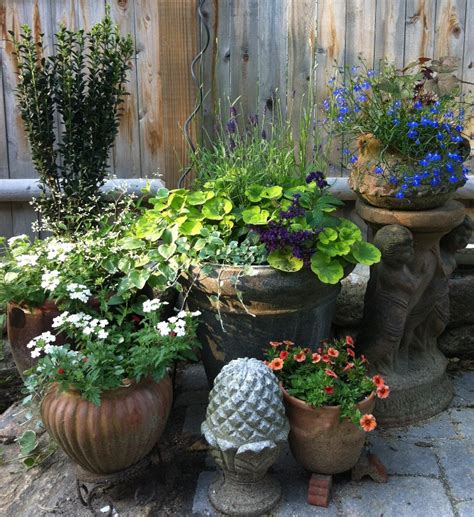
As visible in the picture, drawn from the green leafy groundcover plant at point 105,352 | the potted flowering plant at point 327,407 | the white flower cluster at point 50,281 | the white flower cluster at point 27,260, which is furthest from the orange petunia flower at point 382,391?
the white flower cluster at point 27,260

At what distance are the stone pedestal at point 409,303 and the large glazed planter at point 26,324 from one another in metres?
1.47

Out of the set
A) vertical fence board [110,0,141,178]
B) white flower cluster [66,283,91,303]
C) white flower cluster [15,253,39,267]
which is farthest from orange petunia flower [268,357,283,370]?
vertical fence board [110,0,141,178]

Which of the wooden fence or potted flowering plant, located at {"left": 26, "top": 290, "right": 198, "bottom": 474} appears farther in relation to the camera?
the wooden fence

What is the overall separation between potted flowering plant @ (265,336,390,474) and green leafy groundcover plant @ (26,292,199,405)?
424 mm

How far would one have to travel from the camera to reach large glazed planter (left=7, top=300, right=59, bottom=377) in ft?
10.5

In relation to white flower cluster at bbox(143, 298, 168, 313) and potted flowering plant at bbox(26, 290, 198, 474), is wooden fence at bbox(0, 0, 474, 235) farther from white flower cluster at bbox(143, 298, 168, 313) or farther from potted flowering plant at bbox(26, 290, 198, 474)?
potted flowering plant at bbox(26, 290, 198, 474)

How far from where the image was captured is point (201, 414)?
3.48 metres

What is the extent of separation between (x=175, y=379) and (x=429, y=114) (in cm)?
189

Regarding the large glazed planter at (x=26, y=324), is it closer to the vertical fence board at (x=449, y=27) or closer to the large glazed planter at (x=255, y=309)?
the large glazed planter at (x=255, y=309)

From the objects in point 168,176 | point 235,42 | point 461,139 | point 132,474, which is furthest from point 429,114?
point 132,474

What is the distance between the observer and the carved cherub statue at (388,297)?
10.2ft

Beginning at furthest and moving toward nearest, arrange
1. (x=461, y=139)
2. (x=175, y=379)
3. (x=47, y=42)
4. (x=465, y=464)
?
(x=47, y=42)
(x=175, y=379)
(x=461, y=139)
(x=465, y=464)

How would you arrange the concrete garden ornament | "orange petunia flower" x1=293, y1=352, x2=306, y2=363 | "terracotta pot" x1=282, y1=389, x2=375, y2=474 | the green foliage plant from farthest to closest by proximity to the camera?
the green foliage plant
"orange petunia flower" x1=293, y1=352, x2=306, y2=363
"terracotta pot" x1=282, y1=389, x2=375, y2=474
the concrete garden ornament

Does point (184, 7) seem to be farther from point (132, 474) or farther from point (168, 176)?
point (132, 474)
